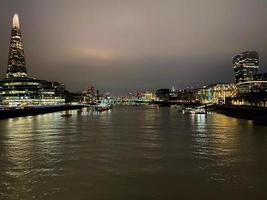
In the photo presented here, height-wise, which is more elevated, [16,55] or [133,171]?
[16,55]

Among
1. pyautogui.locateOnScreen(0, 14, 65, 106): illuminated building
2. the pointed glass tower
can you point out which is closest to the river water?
pyautogui.locateOnScreen(0, 14, 65, 106): illuminated building

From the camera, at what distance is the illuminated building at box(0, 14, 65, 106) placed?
161000mm

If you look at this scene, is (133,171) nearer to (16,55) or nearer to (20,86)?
(20,86)

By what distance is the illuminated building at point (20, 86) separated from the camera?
16100 cm

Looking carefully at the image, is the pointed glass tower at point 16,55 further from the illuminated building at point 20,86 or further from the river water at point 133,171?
the river water at point 133,171

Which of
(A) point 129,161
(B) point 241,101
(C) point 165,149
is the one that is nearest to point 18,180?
(A) point 129,161

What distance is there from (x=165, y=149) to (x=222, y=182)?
36.5 feet

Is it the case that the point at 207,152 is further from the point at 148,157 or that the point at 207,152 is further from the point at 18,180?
the point at 18,180

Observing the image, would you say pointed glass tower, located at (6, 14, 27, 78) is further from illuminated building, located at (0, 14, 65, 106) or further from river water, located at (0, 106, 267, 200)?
river water, located at (0, 106, 267, 200)

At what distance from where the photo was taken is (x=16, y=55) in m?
191

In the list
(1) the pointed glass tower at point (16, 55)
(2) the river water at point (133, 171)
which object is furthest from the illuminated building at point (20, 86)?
(2) the river water at point (133, 171)

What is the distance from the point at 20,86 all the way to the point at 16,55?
34214 millimetres

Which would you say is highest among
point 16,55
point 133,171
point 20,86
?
point 16,55

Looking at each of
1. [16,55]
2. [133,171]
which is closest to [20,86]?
[16,55]
